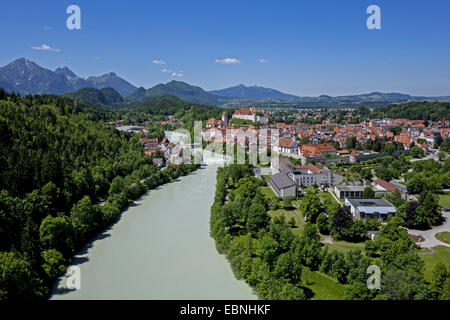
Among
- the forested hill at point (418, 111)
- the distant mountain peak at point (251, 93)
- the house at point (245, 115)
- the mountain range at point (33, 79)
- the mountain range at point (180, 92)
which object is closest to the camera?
the house at point (245, 115)

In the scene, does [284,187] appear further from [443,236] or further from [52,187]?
[52,187]

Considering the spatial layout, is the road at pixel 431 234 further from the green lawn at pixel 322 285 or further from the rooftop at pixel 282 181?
the rooftop at pixel 282 181

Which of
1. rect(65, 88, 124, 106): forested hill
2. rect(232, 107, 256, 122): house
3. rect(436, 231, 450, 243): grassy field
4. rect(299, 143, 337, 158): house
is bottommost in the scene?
rect(436, 231, 450, 243): grassy field

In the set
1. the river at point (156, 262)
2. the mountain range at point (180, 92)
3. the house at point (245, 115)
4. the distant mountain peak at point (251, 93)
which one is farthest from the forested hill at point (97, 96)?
the distant mountain peak at point (251, 93)

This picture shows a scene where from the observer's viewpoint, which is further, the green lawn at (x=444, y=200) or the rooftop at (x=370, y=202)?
the green lawn at (x=444, y=200)

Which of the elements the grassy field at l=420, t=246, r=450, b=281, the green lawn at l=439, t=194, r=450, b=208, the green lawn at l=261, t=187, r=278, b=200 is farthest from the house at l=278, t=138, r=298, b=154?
the grassy field at l=420, t=246, r=450, b=281

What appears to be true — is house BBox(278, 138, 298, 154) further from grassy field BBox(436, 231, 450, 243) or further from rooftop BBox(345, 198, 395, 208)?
grassy field BBox(436, 231, 450, 243)

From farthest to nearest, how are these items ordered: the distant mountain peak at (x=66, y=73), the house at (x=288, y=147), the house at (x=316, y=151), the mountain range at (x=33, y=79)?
the distant mountain peak at (x=66, y=73) → the mountain range at (x=33, y=79) → the house at (x=288, y=147) → the house at (x=316, y=151)
